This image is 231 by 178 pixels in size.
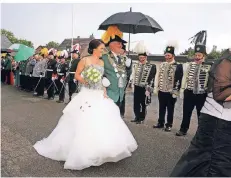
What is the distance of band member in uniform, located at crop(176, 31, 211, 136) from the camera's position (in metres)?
6.29

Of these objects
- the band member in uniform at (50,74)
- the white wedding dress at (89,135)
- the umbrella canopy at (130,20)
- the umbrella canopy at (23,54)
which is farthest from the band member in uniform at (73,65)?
the white wedding dress at (89,135)

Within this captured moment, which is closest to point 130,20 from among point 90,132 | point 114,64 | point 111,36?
point 111,36

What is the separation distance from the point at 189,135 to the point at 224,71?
378 cm

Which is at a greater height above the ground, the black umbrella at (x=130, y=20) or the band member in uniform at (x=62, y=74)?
the black umbrella at (x=130, y=20)

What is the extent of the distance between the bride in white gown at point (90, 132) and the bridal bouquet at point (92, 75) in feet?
0.23

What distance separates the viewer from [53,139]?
4.99 meters

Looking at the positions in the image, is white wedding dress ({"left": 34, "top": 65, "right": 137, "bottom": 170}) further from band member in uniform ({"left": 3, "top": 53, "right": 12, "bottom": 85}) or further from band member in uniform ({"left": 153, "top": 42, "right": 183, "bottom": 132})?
band member in uniform ({"left": 3, "top": 53, "right": 12, "bottom": 85})

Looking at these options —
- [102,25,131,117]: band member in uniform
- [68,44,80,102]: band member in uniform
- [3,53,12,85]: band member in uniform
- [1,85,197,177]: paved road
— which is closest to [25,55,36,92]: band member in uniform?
[68,44,80,102]: band member in uniform

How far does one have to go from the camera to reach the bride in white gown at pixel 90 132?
4.38 meters

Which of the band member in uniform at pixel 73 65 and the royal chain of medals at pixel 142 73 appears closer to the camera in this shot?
the royal chain of medals at pixel 142 73

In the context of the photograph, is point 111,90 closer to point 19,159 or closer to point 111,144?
point 111,144

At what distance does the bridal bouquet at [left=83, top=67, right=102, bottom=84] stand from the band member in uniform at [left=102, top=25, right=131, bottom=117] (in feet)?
1.42

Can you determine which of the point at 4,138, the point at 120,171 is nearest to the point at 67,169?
the point at 120,171

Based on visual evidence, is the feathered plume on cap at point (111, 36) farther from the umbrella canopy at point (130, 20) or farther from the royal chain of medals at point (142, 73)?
the royal chain of medals at point (142, 73)
